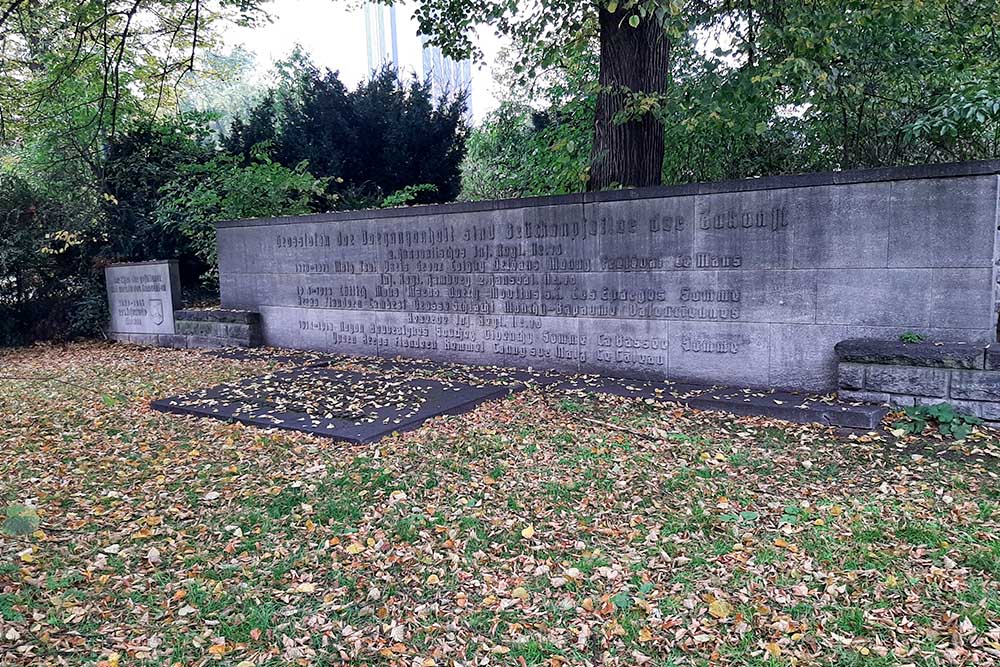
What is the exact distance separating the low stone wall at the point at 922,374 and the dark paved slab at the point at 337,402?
9.85 feet

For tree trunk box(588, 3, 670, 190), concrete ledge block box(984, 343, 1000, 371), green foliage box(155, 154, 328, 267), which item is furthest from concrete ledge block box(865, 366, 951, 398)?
green foliage box(155, 154, 328, 267)

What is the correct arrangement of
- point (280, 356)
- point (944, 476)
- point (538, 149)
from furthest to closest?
point (538, 149) < point (280, 356) < point (944, 476)

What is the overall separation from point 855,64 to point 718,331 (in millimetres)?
3931

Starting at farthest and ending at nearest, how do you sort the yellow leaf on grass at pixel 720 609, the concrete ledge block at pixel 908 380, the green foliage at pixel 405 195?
1. the green foliage at pixel 405 195
2. the concrete ledge block at pixel 908 380
3. the yellow leaf on grass at pixel 720 609

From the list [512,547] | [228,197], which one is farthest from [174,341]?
[512,547]

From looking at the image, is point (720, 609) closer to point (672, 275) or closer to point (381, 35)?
point (672, 275)

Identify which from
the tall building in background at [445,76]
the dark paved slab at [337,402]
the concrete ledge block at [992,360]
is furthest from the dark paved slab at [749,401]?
the tall building in background at [445,76]

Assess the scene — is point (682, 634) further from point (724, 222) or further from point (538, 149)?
point (538, 149)

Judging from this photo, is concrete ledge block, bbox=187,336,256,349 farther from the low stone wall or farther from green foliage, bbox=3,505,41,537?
the low stone wall

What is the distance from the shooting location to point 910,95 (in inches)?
309

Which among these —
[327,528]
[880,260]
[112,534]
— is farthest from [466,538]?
[880,260]

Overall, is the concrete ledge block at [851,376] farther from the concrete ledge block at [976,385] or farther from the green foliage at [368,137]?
the green foliage at [368,137]

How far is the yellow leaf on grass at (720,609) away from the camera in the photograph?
114 inches

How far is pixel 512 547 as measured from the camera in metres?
3.60
